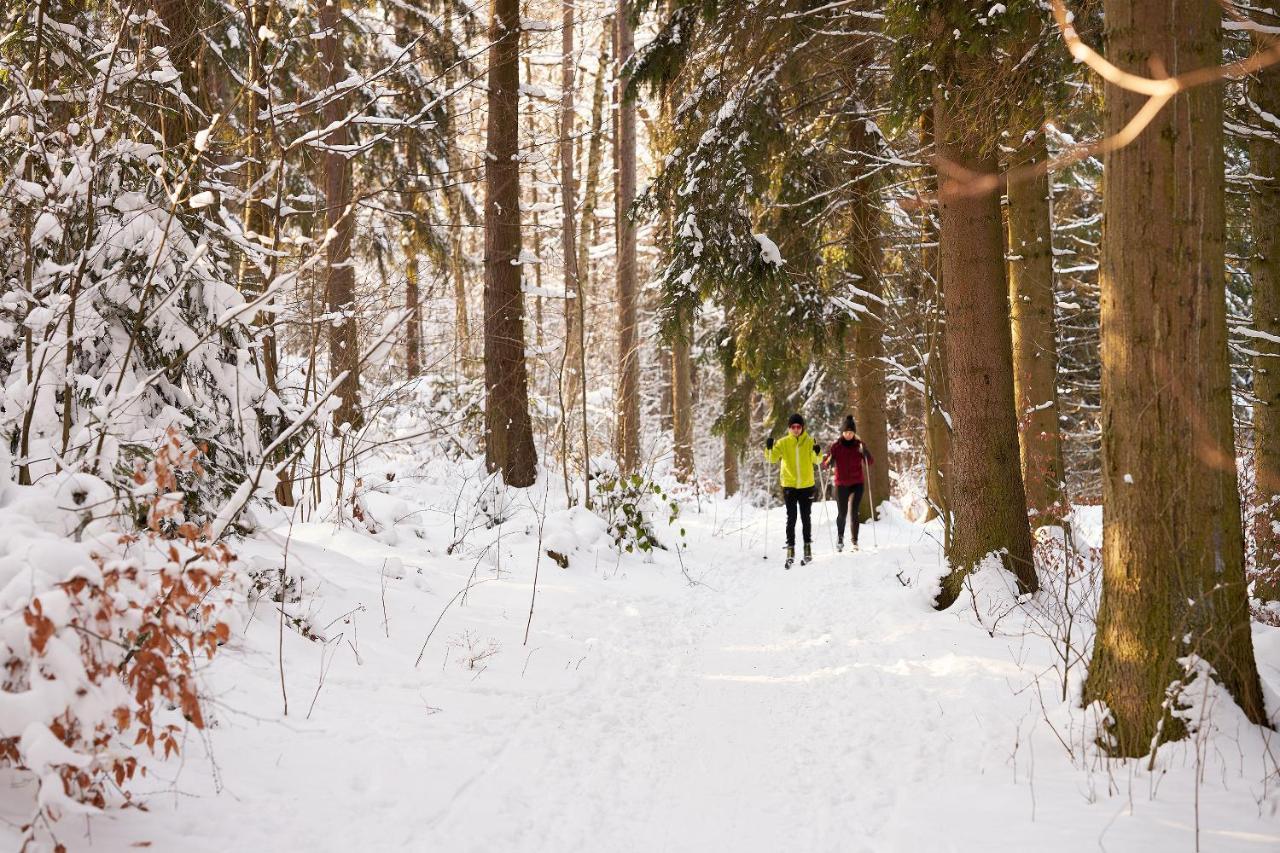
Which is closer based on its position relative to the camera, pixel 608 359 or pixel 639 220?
pixel 639 220

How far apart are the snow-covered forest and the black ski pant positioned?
0.46 meters

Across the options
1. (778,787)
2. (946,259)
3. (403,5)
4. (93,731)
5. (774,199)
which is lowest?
(778,787)

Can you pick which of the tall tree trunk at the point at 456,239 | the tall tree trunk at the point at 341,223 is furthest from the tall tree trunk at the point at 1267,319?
the tall tree trunk at the point at 456,239

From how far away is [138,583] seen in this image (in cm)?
242

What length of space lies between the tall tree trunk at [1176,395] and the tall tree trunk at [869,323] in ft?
22.5

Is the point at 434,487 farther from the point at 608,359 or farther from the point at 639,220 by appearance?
the point at 608,359

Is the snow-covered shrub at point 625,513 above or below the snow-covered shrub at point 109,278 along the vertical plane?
below

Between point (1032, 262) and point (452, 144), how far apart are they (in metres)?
9.13

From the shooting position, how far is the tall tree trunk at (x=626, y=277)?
1327 centimetres

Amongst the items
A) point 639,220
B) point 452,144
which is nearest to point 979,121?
point 639,220

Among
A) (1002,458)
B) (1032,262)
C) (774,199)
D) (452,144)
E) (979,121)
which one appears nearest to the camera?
(979,121)

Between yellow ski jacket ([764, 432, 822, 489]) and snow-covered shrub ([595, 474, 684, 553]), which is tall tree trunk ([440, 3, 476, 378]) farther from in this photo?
yellow ski jacket ([764, 432, 822, 489])

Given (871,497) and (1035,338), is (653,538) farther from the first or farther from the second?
(1035,338)

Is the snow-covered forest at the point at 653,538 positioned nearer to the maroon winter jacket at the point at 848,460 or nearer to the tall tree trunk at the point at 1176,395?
the tall tree trunk at the point at 1176,395
